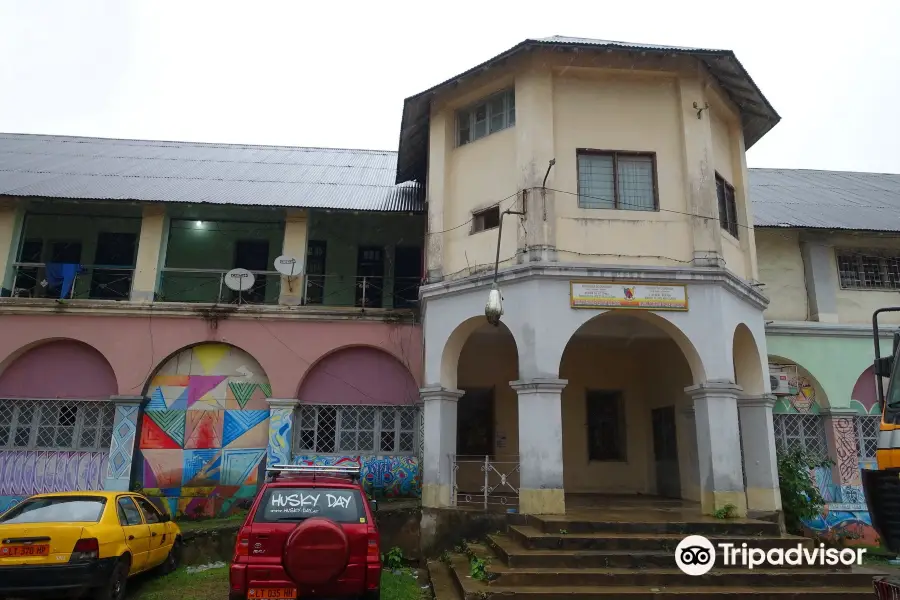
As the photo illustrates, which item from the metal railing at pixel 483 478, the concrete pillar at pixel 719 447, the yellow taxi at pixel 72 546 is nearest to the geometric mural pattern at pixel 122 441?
the yellow taxi at pixel 72 546

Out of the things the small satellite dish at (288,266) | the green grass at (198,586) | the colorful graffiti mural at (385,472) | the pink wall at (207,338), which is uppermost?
the small satellite dish at (288,266)

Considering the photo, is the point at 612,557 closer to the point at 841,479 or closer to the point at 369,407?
the point at 369,407

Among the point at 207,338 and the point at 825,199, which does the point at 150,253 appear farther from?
the point at 825,199

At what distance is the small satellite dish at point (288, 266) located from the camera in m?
14.5

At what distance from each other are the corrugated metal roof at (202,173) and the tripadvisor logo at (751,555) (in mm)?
9320

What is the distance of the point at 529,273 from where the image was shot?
11.1m

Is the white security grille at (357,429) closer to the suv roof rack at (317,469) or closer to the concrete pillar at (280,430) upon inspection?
the concrete pillar at (280,430)

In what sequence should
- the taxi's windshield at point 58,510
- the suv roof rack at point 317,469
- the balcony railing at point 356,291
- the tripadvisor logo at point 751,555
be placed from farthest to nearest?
the balcony railing at point 356,291 → the suv roof rack at point 317,469 → the tripadvisor logo at point 751,555 → the taxi's windshield at point 58,510

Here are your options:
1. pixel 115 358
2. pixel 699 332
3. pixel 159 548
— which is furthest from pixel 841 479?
pixel 115 358

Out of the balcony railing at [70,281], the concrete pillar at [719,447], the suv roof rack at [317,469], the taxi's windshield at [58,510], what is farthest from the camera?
the balcony railing at [70,281]

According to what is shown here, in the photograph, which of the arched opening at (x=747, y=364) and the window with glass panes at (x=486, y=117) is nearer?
the arched opening at (x=747, y=364)

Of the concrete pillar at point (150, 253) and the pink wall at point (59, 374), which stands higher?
the concrete pillar at point (150, 253)

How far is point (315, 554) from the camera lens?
21.5 ft

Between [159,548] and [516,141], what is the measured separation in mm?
9188
